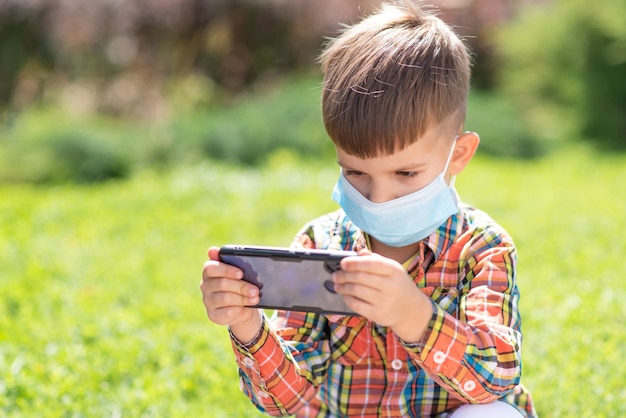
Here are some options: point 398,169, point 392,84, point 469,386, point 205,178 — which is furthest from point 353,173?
point 205,178

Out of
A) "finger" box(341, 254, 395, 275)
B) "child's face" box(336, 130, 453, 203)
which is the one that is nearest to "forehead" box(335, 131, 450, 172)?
"child's face" box(336, 130, 453, 203)

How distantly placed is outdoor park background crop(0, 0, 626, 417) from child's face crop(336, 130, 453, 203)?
96 cm

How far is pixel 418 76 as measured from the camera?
2.23 meters

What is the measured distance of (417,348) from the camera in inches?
80.3

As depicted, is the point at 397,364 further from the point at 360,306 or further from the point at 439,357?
the point at 360,306

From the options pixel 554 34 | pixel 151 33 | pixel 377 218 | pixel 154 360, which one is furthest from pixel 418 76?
pixel 151 33

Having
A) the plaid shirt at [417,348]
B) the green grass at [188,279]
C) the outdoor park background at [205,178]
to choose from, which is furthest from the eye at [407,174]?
the green grass at [188,279]

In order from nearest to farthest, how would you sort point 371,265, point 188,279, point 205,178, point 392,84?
1. point 371,265
2. point 392,84
3. point 188,279
4. point 205,178

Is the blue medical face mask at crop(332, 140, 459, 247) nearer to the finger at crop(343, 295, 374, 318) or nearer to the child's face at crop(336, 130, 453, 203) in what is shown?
the child's face at crop(336, 130, 453, 203)

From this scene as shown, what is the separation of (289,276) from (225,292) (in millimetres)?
169

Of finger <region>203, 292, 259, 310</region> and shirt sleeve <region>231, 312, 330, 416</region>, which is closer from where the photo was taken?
finger <region>203, 292, 259, 310</region>

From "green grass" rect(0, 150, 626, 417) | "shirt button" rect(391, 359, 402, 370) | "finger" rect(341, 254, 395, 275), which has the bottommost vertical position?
"green grass" rect(0, 150, 626, 417)

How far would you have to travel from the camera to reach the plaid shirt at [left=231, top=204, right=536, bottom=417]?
2.10 m

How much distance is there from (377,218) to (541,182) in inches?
218
